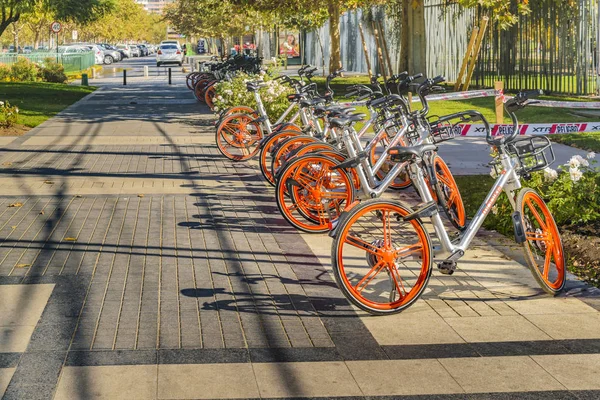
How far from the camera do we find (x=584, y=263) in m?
8.02

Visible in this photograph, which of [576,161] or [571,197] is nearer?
[576,161]

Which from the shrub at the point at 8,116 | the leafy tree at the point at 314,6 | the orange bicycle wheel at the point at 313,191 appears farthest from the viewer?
the leafy tree at the point at 314,6

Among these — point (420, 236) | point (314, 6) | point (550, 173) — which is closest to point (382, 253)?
point (420, 236)

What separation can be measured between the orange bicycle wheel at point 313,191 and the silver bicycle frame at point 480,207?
221 centimetres

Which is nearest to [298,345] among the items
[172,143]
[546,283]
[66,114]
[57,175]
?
[546,283]

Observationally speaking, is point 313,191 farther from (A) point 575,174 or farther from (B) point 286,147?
(A) point 575,174

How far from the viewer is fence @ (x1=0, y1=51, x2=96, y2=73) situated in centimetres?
4923

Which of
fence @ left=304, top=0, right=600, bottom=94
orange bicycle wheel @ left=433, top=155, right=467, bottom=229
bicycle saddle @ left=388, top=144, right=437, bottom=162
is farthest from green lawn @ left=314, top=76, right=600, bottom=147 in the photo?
bicycle saddle @ left=388, top=144, right=437, bottom=162

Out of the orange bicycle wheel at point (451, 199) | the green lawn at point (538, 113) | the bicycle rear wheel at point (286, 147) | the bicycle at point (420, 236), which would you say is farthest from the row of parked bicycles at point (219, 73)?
the bicycle at point (420, 236)

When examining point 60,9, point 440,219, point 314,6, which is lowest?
point 440,219

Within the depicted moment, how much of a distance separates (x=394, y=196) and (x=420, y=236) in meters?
5.10

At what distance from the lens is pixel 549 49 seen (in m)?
26.0

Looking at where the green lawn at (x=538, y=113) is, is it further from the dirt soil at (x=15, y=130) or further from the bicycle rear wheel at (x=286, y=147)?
the dirt soil at (x=15, y=130)

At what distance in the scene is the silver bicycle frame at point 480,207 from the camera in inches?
259
